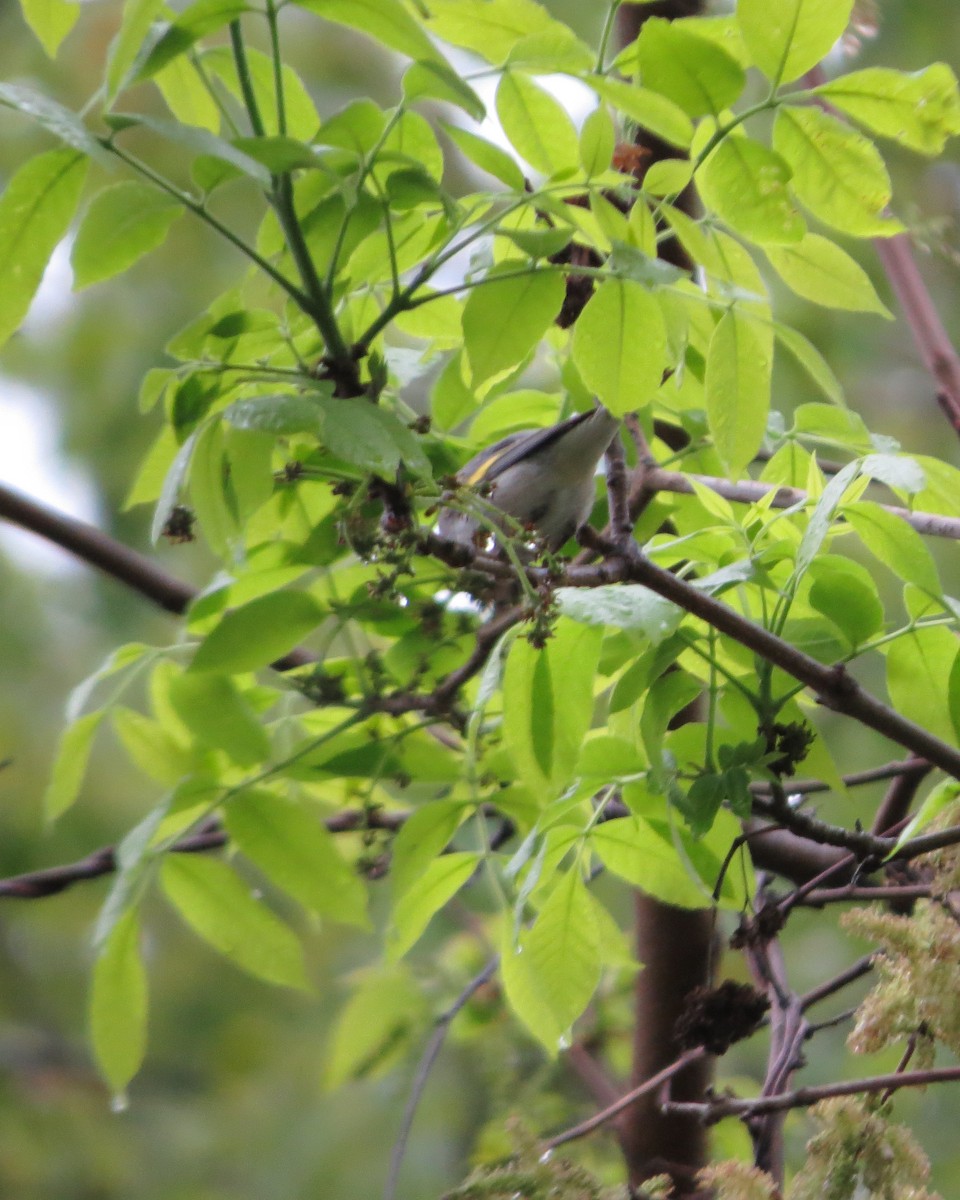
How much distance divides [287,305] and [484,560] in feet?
0.71

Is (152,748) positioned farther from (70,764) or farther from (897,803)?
(897,803)

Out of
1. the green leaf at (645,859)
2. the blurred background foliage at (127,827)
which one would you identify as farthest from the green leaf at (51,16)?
the blurred background foliage at (127,827)

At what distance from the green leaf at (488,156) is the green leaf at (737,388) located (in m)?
0.17

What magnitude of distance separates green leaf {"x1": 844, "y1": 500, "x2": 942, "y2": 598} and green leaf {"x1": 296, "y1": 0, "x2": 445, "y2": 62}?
0.39 m

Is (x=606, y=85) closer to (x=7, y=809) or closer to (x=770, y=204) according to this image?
(x=770, y=204)

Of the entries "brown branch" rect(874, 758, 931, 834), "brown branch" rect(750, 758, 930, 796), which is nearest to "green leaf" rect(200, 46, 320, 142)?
"brown branch" rect(750, 758, 930, 796)

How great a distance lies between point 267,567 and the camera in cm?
95

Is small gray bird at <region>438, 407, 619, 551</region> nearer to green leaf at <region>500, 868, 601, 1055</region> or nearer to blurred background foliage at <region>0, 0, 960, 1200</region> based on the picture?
green leaf at <region>500, 868, 601, 1055</region>

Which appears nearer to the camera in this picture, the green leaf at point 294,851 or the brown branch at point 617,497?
the brown branch at point 617,497

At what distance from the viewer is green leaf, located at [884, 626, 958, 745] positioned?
84 centimetres

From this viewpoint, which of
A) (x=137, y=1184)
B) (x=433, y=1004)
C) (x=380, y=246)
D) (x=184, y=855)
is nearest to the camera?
(x=380, y=246)

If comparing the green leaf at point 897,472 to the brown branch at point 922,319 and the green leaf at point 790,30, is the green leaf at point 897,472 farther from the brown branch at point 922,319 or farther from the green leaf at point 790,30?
the brown branch at point 922,319

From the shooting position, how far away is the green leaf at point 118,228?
67 centimetres

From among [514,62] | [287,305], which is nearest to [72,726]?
[287,305]
